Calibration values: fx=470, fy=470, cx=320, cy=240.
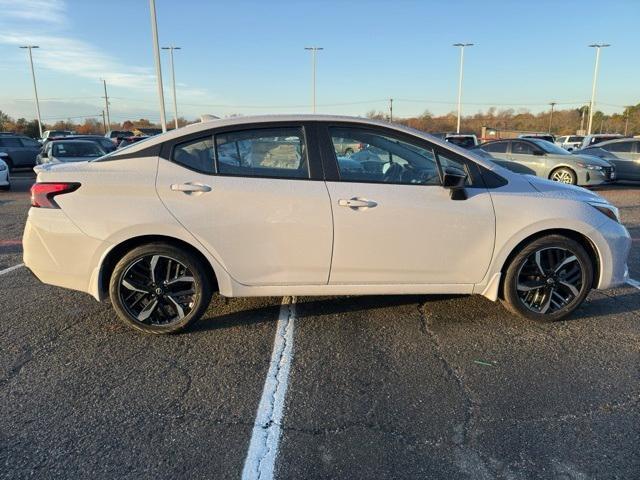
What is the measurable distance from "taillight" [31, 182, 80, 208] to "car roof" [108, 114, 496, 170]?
1.27ft

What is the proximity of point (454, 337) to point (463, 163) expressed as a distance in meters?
1.37

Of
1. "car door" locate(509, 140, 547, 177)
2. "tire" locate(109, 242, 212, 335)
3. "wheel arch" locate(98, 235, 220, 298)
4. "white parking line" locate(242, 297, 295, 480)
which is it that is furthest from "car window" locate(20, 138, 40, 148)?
"white parking line" locate(242, 297, 295, 480)

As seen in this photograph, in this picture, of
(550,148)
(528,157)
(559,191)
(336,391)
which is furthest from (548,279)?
(550,148)

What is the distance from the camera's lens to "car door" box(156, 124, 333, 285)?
348cm

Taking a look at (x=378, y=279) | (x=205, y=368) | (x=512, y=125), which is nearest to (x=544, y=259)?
(x=378, y=279)

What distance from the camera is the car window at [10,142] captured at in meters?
18.5

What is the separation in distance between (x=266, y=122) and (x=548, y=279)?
8.61 feet

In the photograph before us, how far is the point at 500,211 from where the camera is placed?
369 centimetres

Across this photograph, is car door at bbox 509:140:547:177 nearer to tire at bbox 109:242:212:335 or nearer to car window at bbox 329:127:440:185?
car window at bbox 329:127:440:185

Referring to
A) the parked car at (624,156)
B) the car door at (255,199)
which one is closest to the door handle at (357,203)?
the car door at (255,199)

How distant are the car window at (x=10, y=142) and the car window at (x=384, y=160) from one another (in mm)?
19658

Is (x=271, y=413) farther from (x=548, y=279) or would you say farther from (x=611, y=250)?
(x=611, y=250)

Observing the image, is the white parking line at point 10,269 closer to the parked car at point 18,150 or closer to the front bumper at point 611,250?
the front bumper at point 611,250

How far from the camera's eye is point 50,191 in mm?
3475
